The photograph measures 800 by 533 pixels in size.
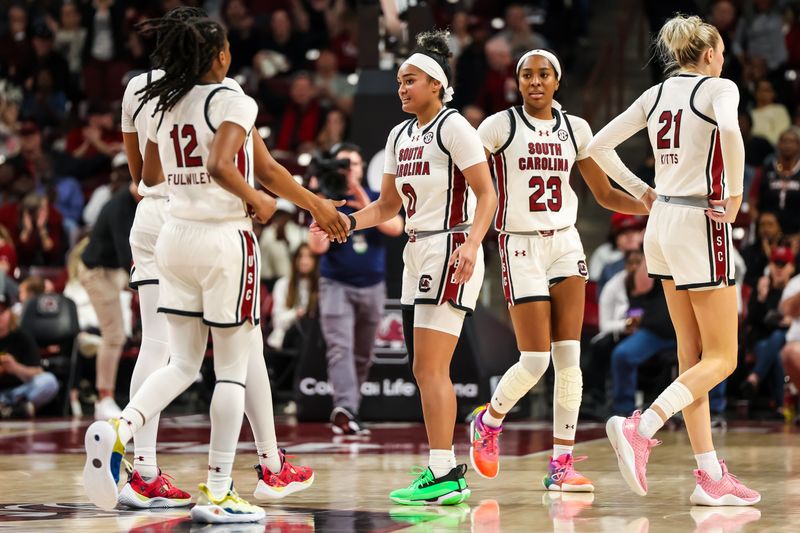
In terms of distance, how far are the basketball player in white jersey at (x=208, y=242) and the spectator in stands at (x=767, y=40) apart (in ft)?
37.0

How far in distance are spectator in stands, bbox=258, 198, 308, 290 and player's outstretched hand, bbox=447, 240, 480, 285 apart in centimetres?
733

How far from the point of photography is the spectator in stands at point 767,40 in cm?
1553

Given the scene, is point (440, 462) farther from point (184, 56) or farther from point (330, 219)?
point (184, 56)

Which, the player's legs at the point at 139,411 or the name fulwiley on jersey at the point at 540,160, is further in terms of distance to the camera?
the name fulwiley on jersey at the point at 540,160

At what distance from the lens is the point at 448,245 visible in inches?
235

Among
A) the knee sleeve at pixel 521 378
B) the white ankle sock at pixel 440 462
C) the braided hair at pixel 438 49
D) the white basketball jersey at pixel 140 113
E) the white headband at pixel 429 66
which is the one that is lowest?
the white ankle sock at pixel 440 462

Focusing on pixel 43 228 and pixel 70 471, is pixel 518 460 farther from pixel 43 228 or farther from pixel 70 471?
pixel 43 228

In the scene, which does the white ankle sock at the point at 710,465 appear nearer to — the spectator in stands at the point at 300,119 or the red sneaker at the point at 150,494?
the red sneaker at the point at 150,494

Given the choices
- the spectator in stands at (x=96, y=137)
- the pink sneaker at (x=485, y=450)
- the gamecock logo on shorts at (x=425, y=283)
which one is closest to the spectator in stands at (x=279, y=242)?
the spectator in stands at (x=96, y=137)

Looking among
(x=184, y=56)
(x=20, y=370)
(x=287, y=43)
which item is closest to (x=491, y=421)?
(x=184, y=56)

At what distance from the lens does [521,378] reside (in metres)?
6.43

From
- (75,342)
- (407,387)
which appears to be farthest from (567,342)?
(75,342)

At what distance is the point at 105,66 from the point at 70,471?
36.5 ft

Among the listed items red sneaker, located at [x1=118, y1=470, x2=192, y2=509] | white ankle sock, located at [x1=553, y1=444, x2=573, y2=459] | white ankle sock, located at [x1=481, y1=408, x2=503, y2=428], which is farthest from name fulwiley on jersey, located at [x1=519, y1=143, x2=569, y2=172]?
red sneaker, located at [x1=118, y1=470, x2=192, y2=509]
